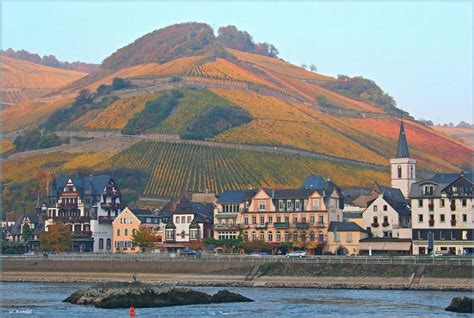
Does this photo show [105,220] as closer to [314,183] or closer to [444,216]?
[314,183]

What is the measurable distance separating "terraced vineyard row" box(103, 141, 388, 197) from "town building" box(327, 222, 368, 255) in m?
35.9

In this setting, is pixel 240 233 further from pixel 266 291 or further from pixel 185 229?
pixel 266 291

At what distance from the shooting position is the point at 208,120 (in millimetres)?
177750

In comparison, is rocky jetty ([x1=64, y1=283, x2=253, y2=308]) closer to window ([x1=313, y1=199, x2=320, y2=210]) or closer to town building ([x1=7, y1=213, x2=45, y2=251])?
window ([x1=313, y1=199, x2=320, y2=210])

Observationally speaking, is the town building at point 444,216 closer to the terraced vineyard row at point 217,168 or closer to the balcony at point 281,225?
the balcony at point 281,225

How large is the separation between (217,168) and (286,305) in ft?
281

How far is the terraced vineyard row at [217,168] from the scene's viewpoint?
14625cm

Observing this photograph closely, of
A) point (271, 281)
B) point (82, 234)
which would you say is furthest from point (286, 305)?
point (82, 234)

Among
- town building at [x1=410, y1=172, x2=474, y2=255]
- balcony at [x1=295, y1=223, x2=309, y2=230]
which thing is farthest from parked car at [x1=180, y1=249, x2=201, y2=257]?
town building at [x1=410, y1=172, x2=474, y2=255]

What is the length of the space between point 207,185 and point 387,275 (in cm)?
6131

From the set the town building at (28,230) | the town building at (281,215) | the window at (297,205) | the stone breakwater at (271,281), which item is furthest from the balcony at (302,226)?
the town building at (28,230)

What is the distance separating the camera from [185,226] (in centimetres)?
11506

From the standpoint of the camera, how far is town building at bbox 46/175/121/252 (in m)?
121

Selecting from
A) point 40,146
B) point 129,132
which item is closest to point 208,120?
point 129,132
